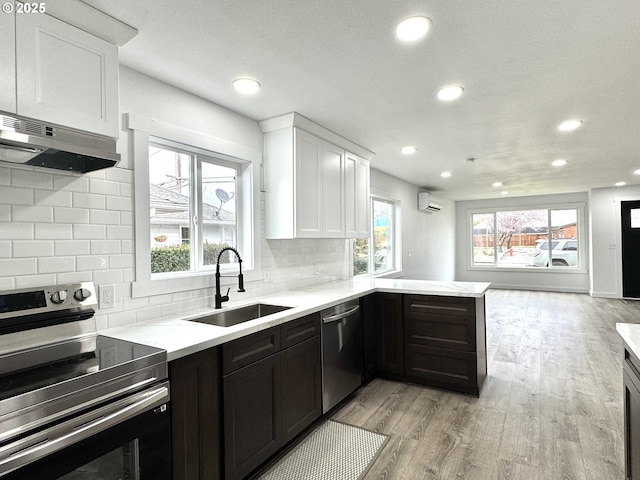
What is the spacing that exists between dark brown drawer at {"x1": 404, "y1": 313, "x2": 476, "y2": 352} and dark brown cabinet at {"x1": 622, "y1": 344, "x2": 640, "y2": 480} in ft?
4.11

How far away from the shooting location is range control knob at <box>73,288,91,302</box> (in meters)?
1.75

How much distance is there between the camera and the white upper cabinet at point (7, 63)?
4.41ft

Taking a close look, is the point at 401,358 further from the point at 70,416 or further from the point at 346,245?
the point at 70,416

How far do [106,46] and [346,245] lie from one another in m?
3.19

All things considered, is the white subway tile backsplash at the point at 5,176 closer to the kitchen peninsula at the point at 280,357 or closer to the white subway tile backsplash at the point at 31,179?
the white subway tile backsplash at the point at 31,179

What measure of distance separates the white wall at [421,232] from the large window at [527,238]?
0.95 meters

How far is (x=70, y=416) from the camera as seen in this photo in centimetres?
120

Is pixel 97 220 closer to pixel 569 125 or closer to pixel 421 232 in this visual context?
pixel 569 125

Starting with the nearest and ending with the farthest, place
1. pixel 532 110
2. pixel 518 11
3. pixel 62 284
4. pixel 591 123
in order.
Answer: pixel 518 11 < pixel 62 284 < pixel 532 110 < pixel 591 123

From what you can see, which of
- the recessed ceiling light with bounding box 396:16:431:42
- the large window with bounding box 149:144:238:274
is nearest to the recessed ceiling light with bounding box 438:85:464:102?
the recessed ceiling light with bounding box 396:16:431:42

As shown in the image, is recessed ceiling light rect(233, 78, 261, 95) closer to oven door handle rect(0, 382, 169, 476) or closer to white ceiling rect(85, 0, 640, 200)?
white ceiling rect(85, 0, 640, 200)

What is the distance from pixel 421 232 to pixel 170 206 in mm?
5504

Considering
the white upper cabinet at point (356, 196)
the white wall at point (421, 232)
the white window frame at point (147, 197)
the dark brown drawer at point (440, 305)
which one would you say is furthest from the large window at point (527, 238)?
the white window frame at point (147, 197)

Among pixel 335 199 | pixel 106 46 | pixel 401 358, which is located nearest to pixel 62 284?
pixel 106 46
